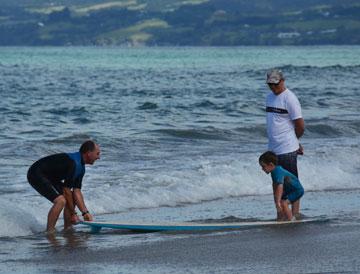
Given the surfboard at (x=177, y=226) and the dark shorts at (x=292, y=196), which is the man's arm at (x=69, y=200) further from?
the dark shorts at (x=292, y=196)

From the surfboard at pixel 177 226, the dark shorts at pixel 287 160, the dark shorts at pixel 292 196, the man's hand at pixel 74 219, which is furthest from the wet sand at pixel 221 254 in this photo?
the dark shorts at pixel 287 160

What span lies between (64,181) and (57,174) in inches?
4.9

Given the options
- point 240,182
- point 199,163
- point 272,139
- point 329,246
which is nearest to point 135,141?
point 199,163

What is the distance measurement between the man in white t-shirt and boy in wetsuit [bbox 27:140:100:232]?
2.08 meters

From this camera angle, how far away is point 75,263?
9383 mm

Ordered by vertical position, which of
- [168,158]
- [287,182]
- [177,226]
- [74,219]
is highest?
[287,182]

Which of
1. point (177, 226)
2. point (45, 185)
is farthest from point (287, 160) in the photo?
point (45, 185)

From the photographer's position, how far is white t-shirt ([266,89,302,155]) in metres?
11.7

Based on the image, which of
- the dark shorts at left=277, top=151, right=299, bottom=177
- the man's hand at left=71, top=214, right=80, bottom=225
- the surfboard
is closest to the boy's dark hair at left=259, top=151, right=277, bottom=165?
the dark shorts at left=277, top=151, right=299, bottom=177

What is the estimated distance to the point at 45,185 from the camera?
1157cm

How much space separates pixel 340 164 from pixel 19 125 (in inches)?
448

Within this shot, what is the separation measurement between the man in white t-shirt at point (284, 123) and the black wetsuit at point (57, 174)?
227 centimetres

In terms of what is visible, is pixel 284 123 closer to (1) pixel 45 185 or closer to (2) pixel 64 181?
(2) pixel 64 181

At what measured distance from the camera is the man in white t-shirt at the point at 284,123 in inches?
459
